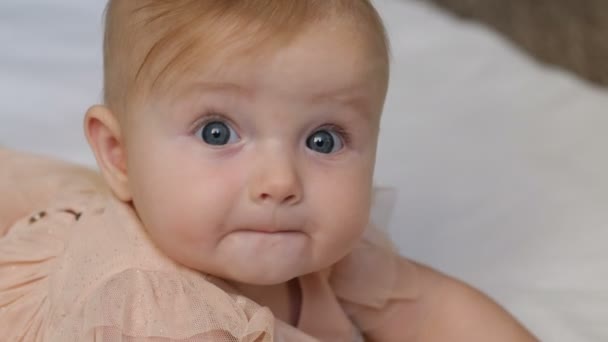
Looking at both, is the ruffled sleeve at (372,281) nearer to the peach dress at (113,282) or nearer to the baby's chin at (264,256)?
the peach dress at (113,282)

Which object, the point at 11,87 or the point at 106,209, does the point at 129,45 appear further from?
the point at 11,87

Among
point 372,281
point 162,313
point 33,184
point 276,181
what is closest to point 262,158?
point 276,181

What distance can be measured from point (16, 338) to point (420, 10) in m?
0.99

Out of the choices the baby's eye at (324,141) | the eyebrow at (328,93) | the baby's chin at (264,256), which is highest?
the eyebrow at (328,93)

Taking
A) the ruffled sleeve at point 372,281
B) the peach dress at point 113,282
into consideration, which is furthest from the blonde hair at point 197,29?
the ruffled sleeve at point 372,281

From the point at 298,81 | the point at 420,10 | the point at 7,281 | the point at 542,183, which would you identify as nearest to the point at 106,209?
the point at 7,281

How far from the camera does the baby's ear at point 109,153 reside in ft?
2.69

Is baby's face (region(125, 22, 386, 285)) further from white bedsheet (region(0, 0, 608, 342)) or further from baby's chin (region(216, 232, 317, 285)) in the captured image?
white bedsheet (region(0, 0, 608, 342))

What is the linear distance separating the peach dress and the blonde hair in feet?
0.43

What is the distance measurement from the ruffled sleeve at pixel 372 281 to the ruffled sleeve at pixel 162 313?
0.63ft

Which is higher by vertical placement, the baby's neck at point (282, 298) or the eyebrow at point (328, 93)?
the eyebrow at point (328, 93)

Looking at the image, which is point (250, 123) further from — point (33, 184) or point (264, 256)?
point (33, 184)

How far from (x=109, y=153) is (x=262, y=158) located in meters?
0.17

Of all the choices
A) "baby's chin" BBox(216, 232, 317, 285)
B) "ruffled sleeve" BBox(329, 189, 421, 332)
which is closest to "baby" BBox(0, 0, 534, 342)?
"baby's chin" BBox(216, 232, 317, 285)
